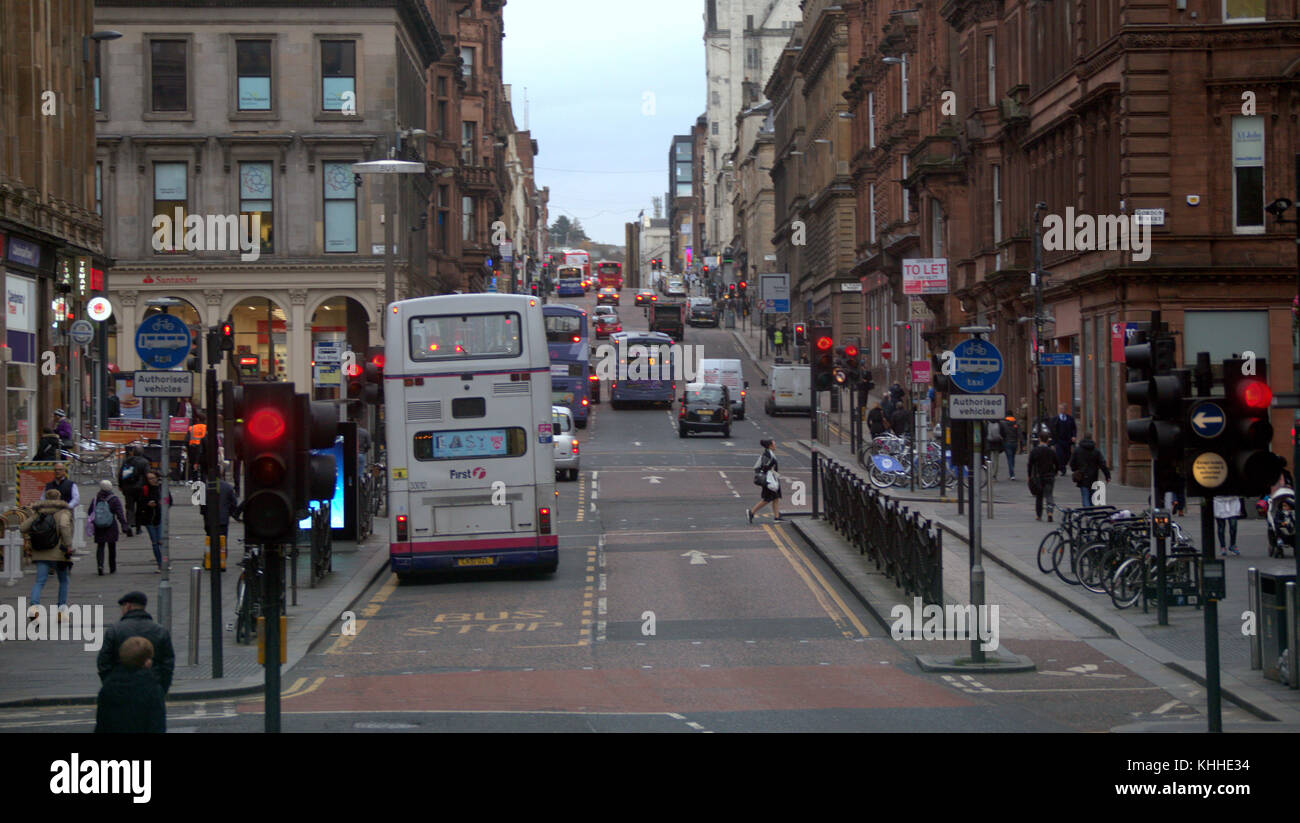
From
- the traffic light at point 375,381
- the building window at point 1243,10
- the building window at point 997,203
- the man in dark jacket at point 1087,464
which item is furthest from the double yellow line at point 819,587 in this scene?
the building window at point 997,203

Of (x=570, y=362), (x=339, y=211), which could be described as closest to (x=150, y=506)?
(x=339, y=211)

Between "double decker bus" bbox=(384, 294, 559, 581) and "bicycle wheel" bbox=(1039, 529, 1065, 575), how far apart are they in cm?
731

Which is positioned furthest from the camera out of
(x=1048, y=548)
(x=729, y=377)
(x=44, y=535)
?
(x=729, y=377)

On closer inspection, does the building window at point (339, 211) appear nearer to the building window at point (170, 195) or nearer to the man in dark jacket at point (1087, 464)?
the building window at point (170, 195)

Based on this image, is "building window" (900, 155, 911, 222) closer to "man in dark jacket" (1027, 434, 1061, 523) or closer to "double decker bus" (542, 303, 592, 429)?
"double decker bus" (542, 303, 592, 429)

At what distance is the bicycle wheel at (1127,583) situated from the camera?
2075cm

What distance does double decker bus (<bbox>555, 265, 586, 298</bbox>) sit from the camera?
530 feet

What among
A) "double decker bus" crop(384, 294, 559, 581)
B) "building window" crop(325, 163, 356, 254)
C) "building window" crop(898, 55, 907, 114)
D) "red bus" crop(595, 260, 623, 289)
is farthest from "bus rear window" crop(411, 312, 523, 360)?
"red bus" crop(595, 260, 623, 289)

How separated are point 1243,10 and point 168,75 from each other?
3832 cm

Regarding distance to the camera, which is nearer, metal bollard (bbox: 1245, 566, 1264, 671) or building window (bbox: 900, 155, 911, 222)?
metal bollard (bbox: 1245, 566, 1264, 671)

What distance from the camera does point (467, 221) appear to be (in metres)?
90.8

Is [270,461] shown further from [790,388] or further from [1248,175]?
[790,388]

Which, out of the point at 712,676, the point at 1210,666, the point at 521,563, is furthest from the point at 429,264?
the point at 1210,666
